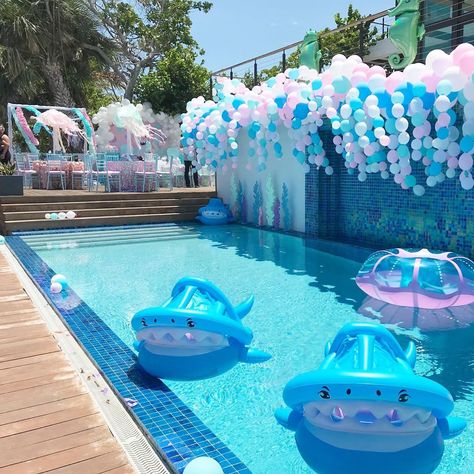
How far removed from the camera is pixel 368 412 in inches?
109

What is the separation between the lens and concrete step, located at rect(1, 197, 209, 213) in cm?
1135

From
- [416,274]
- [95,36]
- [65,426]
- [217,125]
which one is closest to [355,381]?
[65,426]

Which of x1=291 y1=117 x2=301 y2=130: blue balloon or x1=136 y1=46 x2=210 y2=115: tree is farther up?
x1=136 y1=46 x2=210 y2=115: tree

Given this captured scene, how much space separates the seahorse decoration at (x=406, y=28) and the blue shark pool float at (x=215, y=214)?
20.1 feet

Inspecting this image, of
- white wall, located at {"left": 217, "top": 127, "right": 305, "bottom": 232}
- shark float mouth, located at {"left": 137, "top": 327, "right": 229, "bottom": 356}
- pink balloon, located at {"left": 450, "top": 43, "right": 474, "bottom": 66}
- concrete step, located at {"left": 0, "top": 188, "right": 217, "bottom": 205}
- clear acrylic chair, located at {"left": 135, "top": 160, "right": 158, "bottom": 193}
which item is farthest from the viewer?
clear acrylic chair, located at {"left": 135, "top": 160, "right": 158, "bottom": 193}

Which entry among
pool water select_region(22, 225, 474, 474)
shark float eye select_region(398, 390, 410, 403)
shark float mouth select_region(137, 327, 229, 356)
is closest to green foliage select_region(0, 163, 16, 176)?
pool water select_region(22, 225, 474, 474)

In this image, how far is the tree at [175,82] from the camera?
875 inches

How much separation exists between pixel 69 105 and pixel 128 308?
793 inches

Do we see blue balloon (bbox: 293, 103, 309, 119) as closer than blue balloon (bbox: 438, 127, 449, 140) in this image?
No

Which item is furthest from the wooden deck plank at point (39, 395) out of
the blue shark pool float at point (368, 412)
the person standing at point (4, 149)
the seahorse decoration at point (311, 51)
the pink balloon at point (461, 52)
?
the person standing at point (4, 149)

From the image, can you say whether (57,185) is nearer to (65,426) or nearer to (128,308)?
(128,308)

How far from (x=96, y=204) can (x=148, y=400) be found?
983cm

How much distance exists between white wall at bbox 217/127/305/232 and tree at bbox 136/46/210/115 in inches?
433

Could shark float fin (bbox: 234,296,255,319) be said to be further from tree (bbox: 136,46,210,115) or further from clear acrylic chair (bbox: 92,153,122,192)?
tree (bbox: 136,46,210,115)
